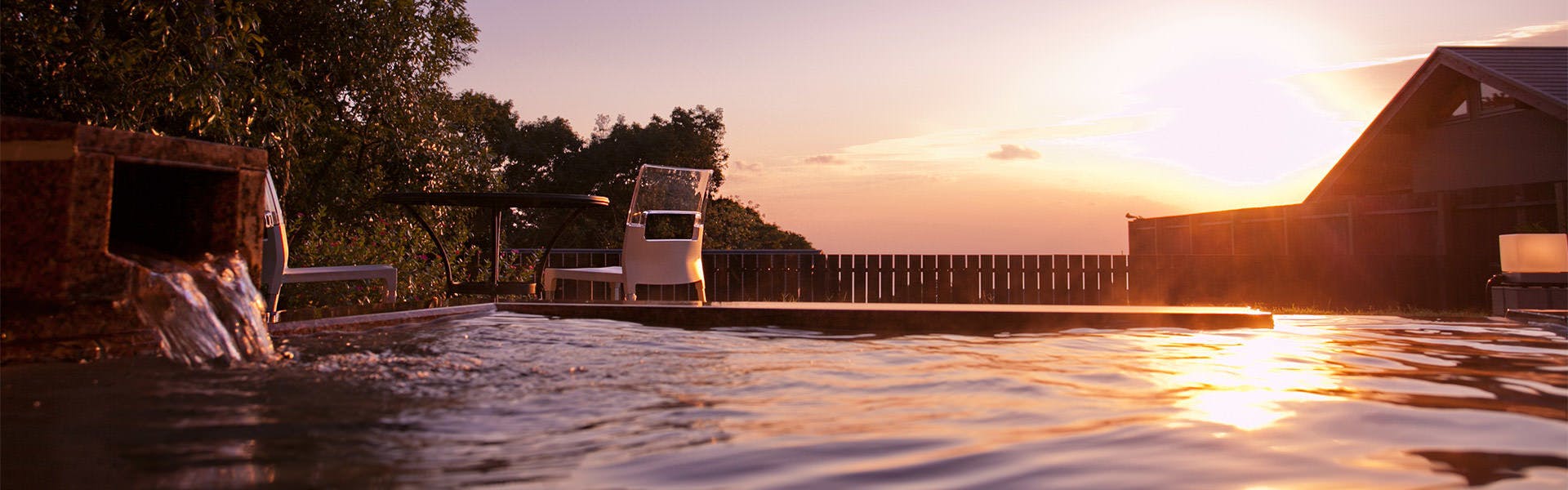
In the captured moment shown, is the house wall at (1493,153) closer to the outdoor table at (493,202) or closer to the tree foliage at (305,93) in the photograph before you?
the outdoor table at (493,202)

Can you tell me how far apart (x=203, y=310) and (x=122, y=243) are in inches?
24.8

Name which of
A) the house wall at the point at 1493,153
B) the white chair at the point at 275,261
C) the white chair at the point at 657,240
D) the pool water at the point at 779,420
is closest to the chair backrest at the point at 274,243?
the white chair at the point at 275,261

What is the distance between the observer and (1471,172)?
15359mm

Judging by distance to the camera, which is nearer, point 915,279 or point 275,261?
point 275,261

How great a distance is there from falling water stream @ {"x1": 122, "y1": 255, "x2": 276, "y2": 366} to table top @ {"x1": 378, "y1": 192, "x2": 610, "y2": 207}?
8.12 feet

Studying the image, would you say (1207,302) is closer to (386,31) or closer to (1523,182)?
(1523,182)

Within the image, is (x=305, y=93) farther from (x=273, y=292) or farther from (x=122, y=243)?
(x=122, y=243)

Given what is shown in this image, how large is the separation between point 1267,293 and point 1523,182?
6.00 metres

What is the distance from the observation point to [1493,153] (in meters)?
14.9

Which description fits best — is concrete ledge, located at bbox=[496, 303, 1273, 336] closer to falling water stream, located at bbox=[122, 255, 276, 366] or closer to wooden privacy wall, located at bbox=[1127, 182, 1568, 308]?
falling water stream, located at bbox=[122, 255, 276, 366]

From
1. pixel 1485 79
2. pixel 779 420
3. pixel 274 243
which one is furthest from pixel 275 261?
pixel 1485 79

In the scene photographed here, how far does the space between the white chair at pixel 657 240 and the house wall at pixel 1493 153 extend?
44.5 feet

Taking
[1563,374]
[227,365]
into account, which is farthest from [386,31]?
[1563,374]

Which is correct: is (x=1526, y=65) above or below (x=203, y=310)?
above
